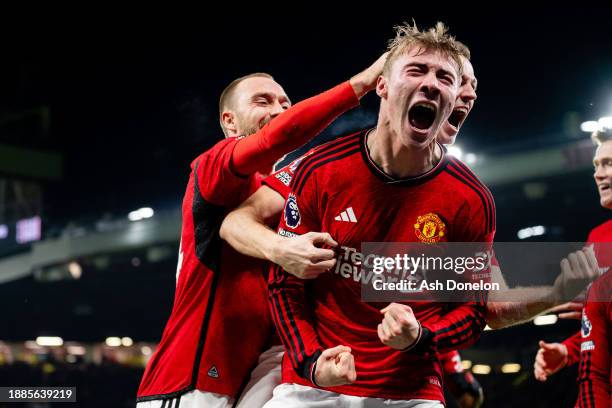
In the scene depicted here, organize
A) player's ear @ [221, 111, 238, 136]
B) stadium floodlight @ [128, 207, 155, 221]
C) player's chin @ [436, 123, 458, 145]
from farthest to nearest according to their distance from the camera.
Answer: stadium floodlight @ [128, 207, 155, 221] → player's ear @ [221, 111, 238, 136] → player's chin @ [436, 123, 458, 145]

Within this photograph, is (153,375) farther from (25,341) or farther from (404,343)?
(25,341)

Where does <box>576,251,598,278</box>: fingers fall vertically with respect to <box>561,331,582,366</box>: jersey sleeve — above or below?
below

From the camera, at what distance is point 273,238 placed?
5.46 feet

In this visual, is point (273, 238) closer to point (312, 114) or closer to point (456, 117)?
point (312, 114)

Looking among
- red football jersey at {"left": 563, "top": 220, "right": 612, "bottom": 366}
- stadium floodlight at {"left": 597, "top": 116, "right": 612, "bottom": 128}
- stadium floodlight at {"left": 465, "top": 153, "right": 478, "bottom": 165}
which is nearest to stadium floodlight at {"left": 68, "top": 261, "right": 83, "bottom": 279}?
stadium floodlight at {"left": 465, "top": 153, "right": 478, "bottom": 165}

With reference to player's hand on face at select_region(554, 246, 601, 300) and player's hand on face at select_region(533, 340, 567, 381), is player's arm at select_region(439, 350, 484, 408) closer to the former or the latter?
player's hand on face at select_region(533, 340, 567, 381)

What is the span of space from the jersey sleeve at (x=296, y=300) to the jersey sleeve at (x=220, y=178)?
27cm

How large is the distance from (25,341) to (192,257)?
37.8 ft

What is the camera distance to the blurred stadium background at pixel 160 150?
17.6 ft

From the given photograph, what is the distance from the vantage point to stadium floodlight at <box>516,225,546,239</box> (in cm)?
896

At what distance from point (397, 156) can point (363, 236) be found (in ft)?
0.66

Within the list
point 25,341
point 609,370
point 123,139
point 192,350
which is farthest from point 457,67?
point 25,341

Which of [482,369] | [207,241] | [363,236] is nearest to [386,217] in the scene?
[363,236]

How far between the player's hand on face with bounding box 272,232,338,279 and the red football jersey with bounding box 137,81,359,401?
15.5 inches
